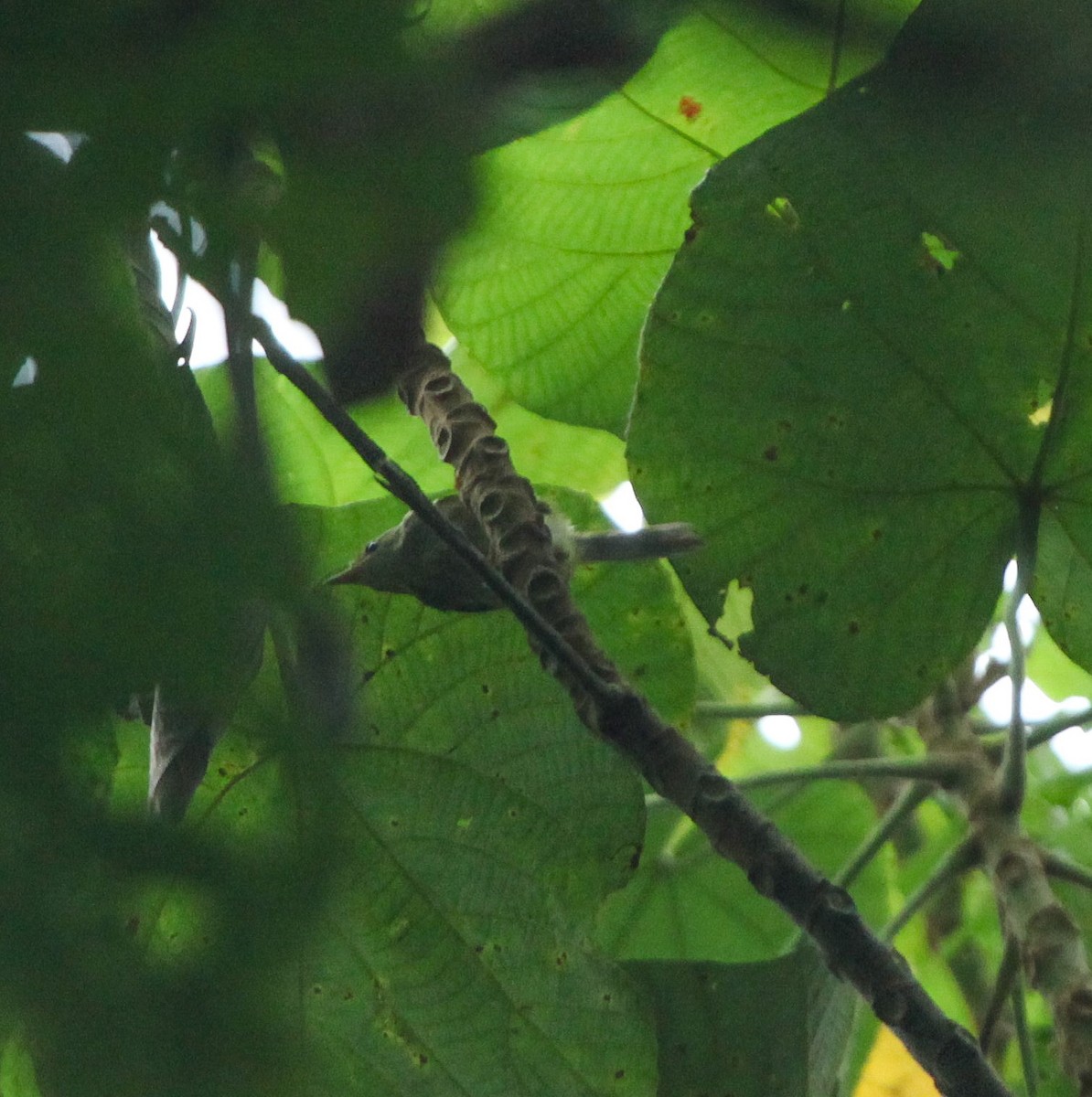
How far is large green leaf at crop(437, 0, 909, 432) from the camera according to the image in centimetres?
94

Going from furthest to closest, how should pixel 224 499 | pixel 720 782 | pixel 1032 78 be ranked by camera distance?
pixel 720 782
pixel 1032 78
pixel 224 499

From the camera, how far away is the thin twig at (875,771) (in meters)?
0.97

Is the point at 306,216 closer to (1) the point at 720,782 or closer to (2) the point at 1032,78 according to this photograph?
(2) the point at 1032,78

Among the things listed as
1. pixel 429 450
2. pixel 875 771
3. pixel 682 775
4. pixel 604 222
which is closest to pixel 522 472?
pixel 429 450

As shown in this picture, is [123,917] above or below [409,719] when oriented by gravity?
above

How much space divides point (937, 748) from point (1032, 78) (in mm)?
797

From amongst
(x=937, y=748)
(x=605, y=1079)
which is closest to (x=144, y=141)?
(x=605, y=1079)

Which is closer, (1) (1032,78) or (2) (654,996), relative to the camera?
(1) (1032,78)

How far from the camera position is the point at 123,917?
24 cm

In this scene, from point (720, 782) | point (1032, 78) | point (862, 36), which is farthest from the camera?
point (720, 782)

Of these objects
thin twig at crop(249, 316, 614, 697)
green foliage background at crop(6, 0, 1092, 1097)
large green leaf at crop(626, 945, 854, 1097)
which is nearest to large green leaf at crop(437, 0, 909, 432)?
green foliage background at crop(6, 0, 1092, 1097)

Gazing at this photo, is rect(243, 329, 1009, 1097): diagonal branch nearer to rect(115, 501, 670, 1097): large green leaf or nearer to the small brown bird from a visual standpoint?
the small brown bird

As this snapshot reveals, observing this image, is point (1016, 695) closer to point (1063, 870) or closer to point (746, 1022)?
point (1063, 870)

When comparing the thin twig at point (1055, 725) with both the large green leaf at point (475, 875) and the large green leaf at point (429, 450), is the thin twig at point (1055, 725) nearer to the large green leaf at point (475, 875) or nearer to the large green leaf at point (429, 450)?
the large green leaf at point (475, 875)
